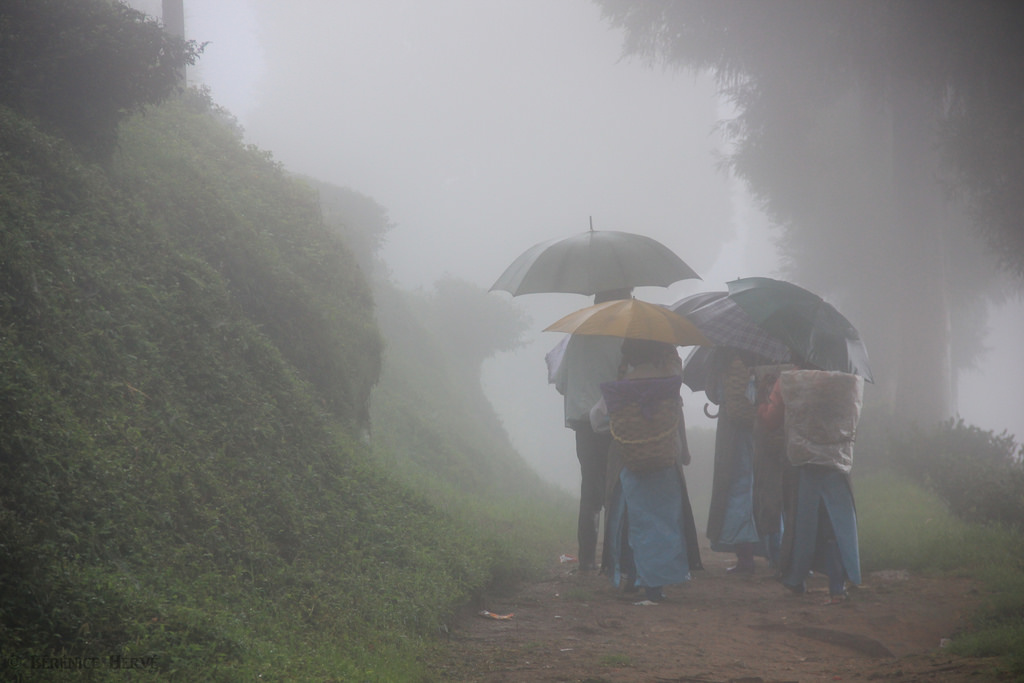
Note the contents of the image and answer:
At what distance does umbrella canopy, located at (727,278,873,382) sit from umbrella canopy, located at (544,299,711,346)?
2.80 feet

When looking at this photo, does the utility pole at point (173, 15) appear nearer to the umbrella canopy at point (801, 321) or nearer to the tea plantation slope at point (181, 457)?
the tea plantation slope at point (181, 457)

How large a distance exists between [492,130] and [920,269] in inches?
4524

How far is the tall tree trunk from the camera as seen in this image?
1494cm

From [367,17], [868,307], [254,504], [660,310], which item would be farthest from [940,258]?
[367,17]

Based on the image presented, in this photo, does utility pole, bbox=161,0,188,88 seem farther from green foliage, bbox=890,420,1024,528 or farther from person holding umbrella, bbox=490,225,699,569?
green foliage, bbox=890,420,1024,528

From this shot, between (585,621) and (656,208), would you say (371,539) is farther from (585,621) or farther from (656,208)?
(656,208)

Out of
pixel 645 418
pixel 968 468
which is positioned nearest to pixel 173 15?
pixel 645 418

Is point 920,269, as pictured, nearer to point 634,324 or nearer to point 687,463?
point 687,463

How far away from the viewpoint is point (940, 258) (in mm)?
15570

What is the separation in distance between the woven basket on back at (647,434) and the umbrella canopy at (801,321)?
1267mm

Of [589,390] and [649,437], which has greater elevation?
[589,390]

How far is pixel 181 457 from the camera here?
493cm

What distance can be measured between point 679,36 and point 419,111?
103666 millimetres

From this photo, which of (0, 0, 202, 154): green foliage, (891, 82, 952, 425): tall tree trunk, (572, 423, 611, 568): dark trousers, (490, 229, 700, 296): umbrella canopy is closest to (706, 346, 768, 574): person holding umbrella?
(490, 229, 700, 296): umbrella canopy
